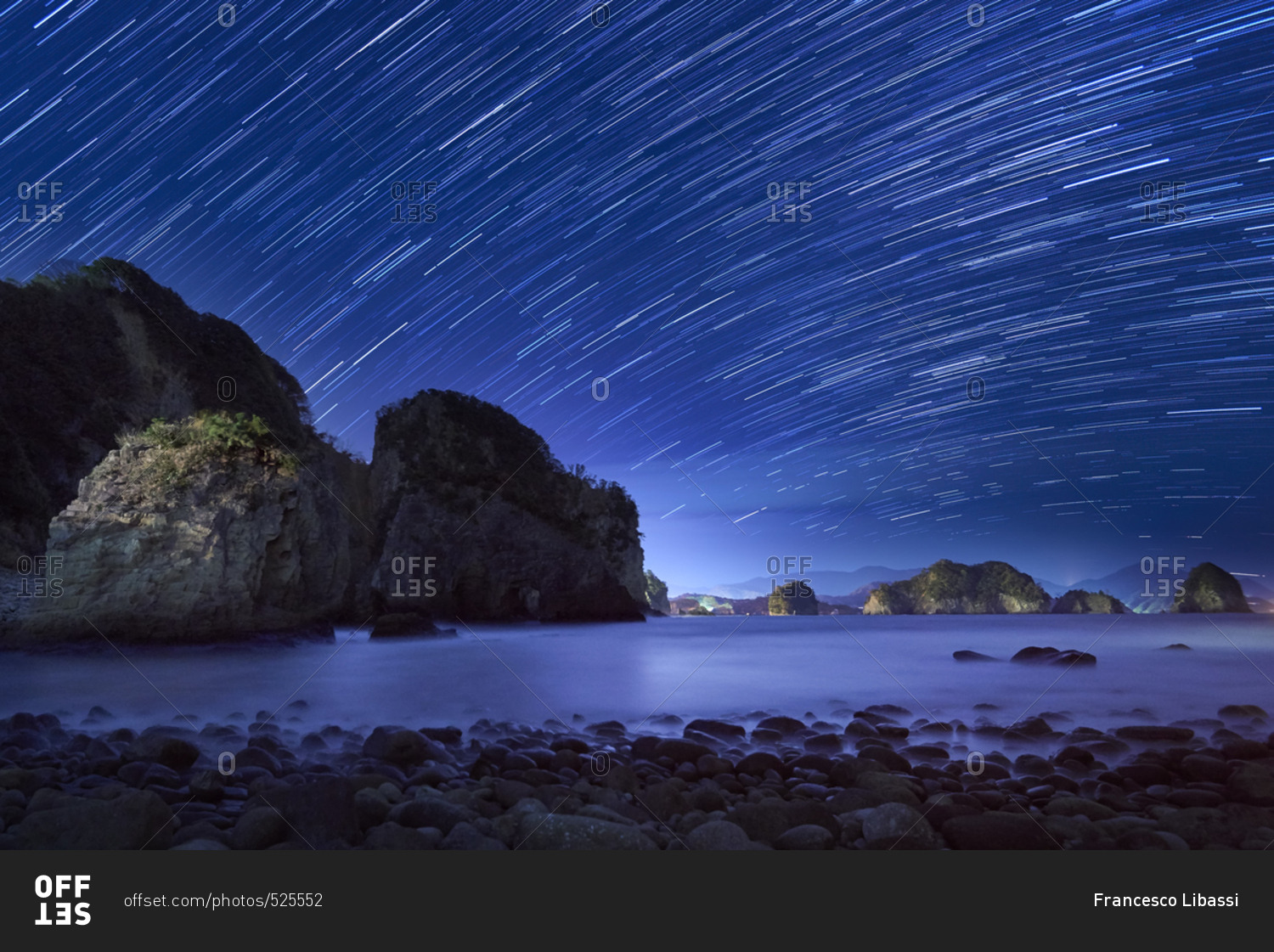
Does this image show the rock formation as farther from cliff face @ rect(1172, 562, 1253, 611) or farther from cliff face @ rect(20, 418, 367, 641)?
cliff face @ rect(20, 418, 367, 641)

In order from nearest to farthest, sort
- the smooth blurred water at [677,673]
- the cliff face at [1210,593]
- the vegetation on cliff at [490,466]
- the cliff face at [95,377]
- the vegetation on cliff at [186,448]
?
the smooth blurred water at [677,673] < the cliff face at [1210,593] < the cliff face at [95,377] < the vegetation on cliff at [186,448] < the vegetation on cliff at [490,466]

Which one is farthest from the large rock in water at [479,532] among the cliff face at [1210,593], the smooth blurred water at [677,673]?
the cliff face at [1210,593]

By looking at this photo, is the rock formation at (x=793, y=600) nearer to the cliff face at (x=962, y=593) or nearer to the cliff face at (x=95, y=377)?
the cliff face at (x=962, y=593)

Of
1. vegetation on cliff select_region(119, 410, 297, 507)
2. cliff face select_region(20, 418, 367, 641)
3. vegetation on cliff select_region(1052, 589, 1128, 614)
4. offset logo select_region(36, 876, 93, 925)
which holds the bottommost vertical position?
offset logo select_region(36, 876, 93, 925)

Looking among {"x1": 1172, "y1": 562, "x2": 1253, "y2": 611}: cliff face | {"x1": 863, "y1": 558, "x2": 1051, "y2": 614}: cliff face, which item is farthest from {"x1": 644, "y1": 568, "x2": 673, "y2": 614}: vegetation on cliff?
{"x1": 1172, "y1": 562, "x2": 1253, "y2": 611}: cliff face

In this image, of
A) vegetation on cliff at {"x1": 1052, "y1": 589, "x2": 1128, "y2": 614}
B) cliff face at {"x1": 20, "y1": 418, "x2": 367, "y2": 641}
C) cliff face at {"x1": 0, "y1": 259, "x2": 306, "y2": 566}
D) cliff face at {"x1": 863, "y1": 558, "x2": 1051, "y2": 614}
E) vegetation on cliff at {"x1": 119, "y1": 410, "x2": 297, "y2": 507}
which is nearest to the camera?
cliff face at {"x1": 20, "y1": 418, "x2": 367, "y2": 641}

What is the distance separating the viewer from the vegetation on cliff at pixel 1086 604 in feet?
24.9

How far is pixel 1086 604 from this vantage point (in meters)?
7.92

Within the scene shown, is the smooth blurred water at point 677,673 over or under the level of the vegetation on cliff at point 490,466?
under

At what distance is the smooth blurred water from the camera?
6.18 m

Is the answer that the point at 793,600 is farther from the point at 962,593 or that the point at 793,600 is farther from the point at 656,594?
the point at 962,593

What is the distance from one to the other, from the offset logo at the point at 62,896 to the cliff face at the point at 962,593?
26.1ft

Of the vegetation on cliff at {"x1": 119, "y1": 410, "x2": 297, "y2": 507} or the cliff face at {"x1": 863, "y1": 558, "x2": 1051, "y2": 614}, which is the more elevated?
the vegetation on cliff at {"x1": 119, "y1": 410, "x2": 297, "y2": 507}

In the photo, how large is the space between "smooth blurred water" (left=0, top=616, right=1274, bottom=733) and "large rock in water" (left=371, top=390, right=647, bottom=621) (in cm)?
58
